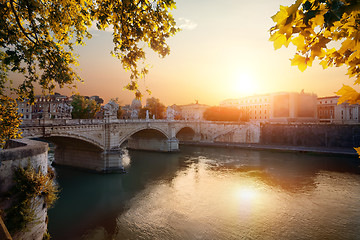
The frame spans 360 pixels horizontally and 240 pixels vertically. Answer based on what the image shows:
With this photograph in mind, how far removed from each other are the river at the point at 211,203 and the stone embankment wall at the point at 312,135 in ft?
47.9

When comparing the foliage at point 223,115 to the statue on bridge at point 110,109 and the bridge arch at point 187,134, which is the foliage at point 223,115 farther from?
the statue on bridge at point 110,109

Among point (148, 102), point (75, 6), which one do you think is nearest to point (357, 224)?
point (75, 6)

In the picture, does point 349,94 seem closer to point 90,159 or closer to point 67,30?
point 67,30

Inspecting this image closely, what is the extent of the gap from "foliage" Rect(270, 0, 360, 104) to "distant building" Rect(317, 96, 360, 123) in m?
72.4

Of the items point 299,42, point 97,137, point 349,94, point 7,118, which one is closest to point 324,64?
point 349,94

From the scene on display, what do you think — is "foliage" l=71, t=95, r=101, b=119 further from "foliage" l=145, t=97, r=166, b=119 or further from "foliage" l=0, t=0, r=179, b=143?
"foliage" l=0, t=0, r=179, b=143

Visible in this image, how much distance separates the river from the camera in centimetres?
1199

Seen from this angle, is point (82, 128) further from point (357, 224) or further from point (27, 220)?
point (357, 224)

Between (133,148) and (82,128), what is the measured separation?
21564mm

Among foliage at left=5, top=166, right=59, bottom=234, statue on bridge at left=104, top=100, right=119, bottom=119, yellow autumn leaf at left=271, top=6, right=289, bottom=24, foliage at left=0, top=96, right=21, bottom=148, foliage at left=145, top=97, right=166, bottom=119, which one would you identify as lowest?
foliage at left=5, top=166, right=59, bottom=234

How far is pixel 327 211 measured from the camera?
14.4 metres

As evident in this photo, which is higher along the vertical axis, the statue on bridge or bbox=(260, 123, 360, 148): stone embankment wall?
the statue on bridge

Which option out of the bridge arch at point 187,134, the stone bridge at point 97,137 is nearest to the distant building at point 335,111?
the bridge arch at point 187,134

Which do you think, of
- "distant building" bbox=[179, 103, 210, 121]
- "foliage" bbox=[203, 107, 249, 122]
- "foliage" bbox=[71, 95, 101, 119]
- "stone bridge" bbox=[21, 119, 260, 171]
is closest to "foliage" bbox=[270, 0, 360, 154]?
"stone bridge" bbox=[21, 119, 260, 171]
